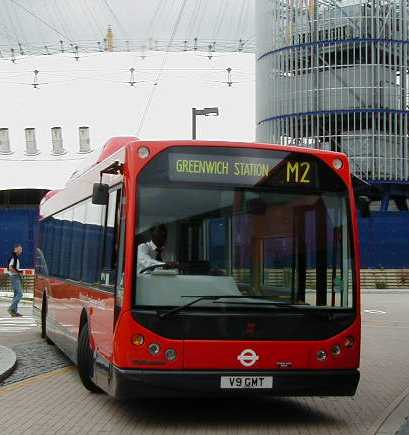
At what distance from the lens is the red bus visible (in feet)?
28.6

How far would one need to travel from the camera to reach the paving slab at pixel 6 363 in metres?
12.1

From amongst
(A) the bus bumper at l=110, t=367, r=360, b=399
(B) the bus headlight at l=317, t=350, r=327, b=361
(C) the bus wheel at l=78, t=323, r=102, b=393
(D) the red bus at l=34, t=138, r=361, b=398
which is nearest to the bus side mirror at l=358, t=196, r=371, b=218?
(D) the red bus at l=34, t=138, r=361, b=398

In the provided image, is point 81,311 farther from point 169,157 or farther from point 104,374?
point 169,157

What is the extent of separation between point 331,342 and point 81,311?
139 inches

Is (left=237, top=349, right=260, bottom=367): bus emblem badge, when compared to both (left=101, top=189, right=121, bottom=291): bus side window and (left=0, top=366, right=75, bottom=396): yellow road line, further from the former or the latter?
(left=0, top=366, right=75, bottom=396): yellow road line

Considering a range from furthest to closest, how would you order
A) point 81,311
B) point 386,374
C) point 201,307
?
point 386,374 → point 81,311 → point 201,307

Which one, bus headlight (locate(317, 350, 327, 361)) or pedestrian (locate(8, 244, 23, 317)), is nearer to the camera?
bus headlight (locate(317, 350, 327, 361))

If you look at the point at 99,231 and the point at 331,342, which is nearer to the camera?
the point at 331,342

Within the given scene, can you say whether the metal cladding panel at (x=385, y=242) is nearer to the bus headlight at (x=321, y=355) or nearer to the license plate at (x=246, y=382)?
the bus headlight at (x=321, y=355)

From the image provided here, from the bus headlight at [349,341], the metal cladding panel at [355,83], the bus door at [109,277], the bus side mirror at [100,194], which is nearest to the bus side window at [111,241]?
the bus door at [109,277]

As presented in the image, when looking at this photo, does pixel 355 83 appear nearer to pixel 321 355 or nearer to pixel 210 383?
pixel 321 355

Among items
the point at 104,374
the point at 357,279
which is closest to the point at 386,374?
the point at 357,279

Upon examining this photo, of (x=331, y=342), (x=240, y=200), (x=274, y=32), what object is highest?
(x=274, y=32)

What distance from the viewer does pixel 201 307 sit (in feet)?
28.9
